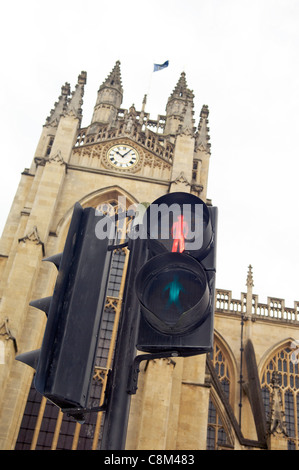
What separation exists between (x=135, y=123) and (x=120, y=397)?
21.3 metres

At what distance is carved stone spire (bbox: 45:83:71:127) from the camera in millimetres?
21859

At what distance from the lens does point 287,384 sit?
2386 centimetres

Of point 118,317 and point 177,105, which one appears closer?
point 118,317

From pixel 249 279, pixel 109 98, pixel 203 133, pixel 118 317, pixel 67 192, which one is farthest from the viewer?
pixel 249 279

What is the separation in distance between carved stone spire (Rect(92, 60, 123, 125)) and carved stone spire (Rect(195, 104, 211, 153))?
4.87m

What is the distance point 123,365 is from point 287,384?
79.1ft

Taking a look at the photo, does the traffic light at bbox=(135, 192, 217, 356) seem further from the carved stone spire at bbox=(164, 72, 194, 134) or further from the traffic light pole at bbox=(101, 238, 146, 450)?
the carved stone spire at bbox=(164, 72, 194, 134)

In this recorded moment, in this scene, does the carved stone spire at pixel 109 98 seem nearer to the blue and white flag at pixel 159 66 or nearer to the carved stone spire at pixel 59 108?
the carved stone spire at pixel 59 108

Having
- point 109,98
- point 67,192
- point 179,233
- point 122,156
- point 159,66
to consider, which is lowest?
point 179,233

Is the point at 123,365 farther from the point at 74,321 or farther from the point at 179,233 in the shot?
the point at 179,233

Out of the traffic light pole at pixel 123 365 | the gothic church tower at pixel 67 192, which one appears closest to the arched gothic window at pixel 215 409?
the gothic church tower at pixel 67 192

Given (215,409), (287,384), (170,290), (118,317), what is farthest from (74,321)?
(287,384)

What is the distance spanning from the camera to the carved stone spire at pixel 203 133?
22.4 m
